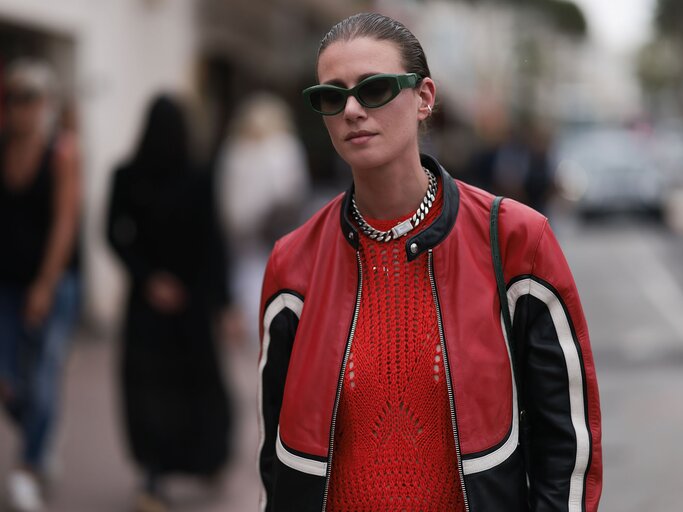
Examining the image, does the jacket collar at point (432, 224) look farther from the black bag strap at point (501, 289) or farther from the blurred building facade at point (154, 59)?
the blurred building facade at point (154, 59)

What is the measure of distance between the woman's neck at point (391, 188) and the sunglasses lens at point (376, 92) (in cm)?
14

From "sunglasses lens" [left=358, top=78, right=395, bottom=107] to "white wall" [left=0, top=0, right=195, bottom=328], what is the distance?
9.19 metres

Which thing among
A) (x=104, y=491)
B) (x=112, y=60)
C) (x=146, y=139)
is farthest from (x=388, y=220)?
(x=112, y=60)

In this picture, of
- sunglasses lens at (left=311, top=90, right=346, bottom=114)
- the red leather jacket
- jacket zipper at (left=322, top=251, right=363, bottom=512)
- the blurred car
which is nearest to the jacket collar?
the red leather jacket

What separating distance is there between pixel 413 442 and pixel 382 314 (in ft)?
0.84

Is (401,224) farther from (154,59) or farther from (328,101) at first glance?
(154,59)

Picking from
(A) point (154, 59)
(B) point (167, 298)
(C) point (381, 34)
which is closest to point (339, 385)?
(C) point (381, 34)

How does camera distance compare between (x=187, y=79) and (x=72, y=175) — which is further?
(x=187, y=79)

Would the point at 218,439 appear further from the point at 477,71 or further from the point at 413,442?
the point at 477,71

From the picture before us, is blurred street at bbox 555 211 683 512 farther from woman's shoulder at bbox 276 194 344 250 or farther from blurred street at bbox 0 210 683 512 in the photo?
woman's shoulder at bbox 276 194 344 250

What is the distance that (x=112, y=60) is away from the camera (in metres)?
12.5

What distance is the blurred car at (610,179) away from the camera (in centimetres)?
2445

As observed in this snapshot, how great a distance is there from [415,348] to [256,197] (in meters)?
7.64

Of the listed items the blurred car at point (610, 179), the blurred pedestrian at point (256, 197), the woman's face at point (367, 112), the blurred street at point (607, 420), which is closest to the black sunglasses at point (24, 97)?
the blurred street at point (607, 420)
